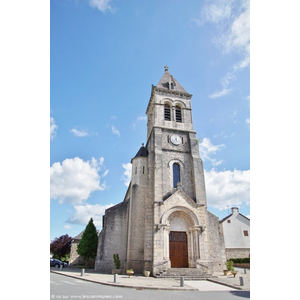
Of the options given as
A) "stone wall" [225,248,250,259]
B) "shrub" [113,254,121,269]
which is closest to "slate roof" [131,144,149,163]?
"shrub" [113,254,121,269]

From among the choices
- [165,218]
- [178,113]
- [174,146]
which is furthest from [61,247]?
[178,113]

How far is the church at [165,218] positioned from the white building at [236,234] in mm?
11986

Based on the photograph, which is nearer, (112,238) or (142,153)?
(112,238)

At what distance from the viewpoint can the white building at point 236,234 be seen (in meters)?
28.3

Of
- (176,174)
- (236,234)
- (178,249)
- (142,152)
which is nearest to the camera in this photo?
(178,249)

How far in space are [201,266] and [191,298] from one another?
26.9 feet

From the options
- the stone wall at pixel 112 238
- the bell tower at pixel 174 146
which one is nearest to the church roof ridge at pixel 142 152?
the bell tower at pixel 174 146

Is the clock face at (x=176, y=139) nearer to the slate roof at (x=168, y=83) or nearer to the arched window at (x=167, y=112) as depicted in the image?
the arched window at (x=167, y=112)

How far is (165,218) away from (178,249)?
272 cm

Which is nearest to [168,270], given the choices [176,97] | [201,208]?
[201,208]

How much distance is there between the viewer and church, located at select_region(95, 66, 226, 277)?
632 inches

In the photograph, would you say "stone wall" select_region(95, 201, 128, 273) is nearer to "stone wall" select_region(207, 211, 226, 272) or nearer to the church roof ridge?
the church roof ridge

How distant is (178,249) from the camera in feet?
55.3

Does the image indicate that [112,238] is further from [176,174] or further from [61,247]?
[61,247]
